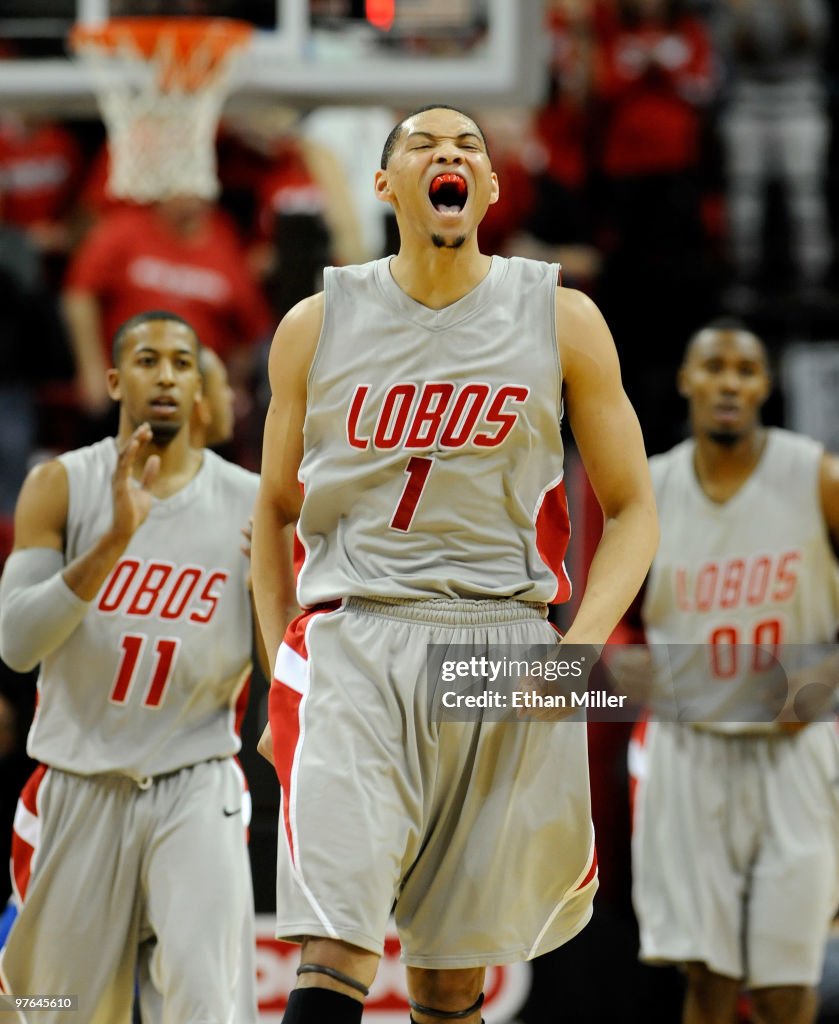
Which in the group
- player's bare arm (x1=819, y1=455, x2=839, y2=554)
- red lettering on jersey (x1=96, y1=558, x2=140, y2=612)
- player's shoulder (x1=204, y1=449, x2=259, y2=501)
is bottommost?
red lettering on jersey (x1=96, y1=558, x2=140, y2=612)

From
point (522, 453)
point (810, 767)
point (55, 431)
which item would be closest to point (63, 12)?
point (55, 431)

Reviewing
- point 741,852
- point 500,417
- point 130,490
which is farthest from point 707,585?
point 500,417

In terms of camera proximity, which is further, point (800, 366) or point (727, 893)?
point (800, 366)

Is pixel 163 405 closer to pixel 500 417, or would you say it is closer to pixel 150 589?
pixel 150 589

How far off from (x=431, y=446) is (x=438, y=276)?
37cm

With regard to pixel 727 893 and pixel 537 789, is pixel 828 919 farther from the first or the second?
pixel 537 789

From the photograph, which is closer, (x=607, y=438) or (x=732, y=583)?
(x=607, y=438)

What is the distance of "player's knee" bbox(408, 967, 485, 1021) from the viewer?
358 cm

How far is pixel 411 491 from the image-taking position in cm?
356

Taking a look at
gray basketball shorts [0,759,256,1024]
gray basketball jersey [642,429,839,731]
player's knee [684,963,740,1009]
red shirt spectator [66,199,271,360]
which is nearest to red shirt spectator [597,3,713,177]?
red shirt spectator [66,199,271,360]

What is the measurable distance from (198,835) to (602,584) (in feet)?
4.59

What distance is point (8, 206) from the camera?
10000 mm

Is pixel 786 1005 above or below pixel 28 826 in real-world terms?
below

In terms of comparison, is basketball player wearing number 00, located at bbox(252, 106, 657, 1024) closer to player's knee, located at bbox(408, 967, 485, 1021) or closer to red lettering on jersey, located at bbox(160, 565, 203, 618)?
player's knee, located at bbox(408, 967, 485, 1021)
